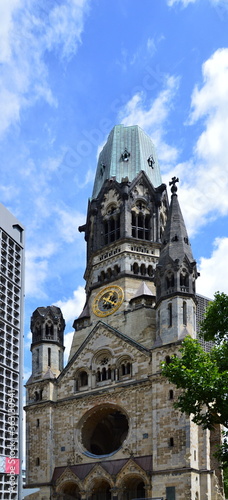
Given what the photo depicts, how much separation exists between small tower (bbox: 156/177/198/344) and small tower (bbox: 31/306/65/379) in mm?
12563

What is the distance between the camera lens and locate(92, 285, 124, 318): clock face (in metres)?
66.5

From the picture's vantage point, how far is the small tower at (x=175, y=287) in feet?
186

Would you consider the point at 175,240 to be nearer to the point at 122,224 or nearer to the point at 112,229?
the point at 122,224

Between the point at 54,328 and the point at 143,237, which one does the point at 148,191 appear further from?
the point at 54,328

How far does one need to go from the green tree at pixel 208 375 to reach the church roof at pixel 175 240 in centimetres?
2288

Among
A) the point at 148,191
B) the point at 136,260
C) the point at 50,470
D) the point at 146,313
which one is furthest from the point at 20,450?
the point at 148,191

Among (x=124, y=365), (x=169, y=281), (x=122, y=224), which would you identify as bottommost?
(x=124, y=365)

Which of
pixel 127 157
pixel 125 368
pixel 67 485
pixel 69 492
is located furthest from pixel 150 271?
pixel 69 492

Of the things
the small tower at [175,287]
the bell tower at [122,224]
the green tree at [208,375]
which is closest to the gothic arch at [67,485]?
the small tower at [175,287]

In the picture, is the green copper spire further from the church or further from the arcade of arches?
the arcade of arches

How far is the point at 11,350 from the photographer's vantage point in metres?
43.1

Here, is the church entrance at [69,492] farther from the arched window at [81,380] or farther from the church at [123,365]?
the arched window at [81,380]

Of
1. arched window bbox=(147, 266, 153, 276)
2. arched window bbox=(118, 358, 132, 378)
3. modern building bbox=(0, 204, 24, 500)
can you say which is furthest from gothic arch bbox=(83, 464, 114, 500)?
arched window bbox=(147, 266, 153, 276)

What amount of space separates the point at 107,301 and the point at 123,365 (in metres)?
9.05
